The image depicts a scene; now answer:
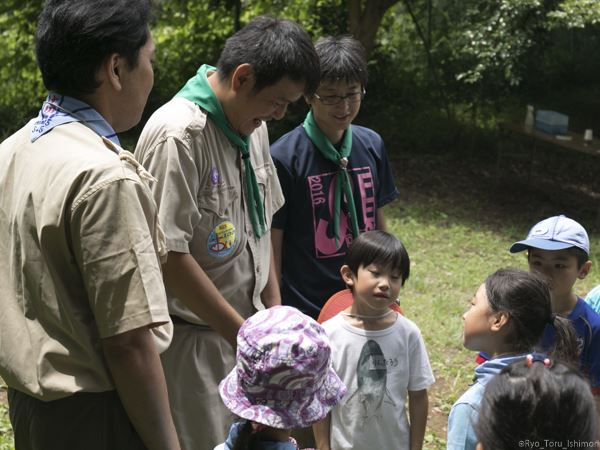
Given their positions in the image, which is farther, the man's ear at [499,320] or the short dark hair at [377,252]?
the short dark hair at [377,252]

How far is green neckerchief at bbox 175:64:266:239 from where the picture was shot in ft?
8.16

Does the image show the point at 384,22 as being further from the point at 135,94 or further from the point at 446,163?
the point at 135,94

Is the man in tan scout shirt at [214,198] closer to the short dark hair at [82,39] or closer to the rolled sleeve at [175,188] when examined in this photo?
the rolled sleeve at [175,188]

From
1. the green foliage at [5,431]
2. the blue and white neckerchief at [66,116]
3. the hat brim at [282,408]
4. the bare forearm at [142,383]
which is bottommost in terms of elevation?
the green foliage at [5,431]

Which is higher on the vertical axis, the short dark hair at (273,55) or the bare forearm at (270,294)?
the short dark hair at (273,55)

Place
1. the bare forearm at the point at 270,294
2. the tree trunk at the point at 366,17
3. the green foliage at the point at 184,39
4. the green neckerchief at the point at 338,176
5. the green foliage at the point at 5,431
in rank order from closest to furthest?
the bare forearm at the point at 270,294 → the green neckerchief at the point at 338,176 → the green foliage at the point at 5,431 → the tree trunk at the point at 366,17 → the green foliage at the point at 184,39

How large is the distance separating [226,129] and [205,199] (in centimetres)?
22

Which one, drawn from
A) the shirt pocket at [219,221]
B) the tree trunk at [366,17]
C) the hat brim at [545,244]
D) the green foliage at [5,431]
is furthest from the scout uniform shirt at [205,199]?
the tree trunk at [366,17]

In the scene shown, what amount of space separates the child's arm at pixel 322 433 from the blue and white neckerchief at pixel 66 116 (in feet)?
4.67

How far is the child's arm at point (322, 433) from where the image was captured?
2875 mm

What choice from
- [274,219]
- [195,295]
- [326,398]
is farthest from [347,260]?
[326,398]

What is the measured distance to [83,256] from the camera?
5.61ft

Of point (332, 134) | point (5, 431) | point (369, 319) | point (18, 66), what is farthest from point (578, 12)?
point (18, 66)

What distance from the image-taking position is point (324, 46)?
3170mm
